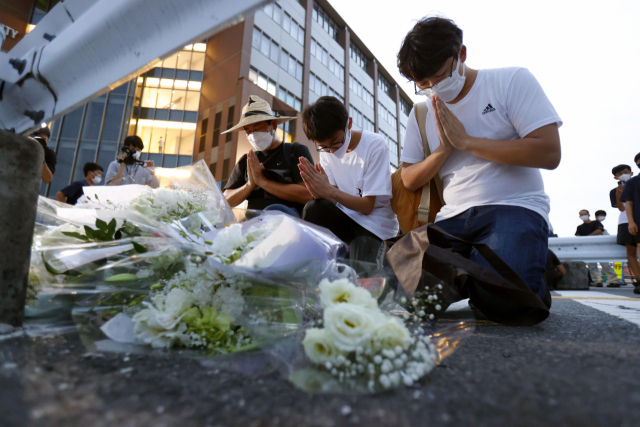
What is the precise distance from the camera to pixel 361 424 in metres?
0.51

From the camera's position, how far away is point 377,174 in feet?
8.14

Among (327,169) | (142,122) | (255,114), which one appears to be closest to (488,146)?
(327,169)

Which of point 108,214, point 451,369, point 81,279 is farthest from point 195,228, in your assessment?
point 451,369

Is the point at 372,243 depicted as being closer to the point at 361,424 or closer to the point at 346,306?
the point at 346,306

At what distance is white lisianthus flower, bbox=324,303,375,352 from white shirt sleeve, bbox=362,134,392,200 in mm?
1785

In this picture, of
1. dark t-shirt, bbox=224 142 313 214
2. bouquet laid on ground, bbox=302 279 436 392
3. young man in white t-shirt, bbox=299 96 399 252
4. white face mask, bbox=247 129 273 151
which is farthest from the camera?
white face mask, bbox=247 129 273 151

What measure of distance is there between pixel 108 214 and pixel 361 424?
1.21 metres

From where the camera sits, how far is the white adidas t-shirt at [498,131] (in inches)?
69.7

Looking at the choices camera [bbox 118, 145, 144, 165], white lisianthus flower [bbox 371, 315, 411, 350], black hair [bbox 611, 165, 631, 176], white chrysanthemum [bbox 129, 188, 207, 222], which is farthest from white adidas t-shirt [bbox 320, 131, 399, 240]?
black hair [bbox 611, 165, 631, 176]

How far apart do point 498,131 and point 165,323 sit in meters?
1.82

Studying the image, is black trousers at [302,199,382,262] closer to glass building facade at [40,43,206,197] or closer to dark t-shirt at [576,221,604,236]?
dark t-shirt at [576,221,604,236]

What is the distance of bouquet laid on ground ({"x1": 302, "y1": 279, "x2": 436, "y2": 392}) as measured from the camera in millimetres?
662

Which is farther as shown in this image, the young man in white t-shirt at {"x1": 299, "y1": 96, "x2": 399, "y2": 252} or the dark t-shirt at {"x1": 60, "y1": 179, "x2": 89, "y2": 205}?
the dark t-shirt at {"x1": 60, "y1": 179, "x2": 89, "y2": 205}

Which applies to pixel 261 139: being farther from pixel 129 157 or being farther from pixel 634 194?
pixel 634 194
